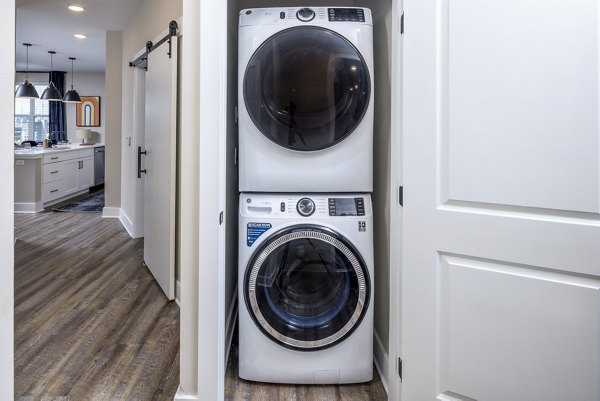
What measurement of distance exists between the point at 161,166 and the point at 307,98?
162 centimetres

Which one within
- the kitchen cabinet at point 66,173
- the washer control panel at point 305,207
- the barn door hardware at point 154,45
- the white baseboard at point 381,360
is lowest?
the white baseboard at point 381,360

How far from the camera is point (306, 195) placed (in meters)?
1.93

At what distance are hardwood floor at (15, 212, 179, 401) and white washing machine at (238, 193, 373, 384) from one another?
1.61 ft

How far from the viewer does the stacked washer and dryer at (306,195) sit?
1.85 m

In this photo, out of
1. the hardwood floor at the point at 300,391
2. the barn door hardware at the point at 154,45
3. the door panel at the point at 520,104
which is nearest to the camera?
the door panel at the point at 520,104

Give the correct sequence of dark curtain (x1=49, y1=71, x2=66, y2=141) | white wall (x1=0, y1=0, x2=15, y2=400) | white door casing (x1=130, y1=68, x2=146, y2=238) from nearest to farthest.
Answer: white wall (x1=0, y1=0, x2=15, y2=400)
white door casing (x1=130, y1=68, x2=146, y2=238)
dark curtain (x1=49, y1=71, x2=66, y2=141)

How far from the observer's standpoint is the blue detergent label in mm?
1868

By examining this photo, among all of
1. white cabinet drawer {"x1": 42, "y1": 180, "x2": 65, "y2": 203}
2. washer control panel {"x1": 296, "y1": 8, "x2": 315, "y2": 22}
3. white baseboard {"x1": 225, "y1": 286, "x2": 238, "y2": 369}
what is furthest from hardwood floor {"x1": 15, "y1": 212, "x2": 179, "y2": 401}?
white cabinet drawer {"x1": 42, "y1": 180, "x2": 65, "y2": 203}

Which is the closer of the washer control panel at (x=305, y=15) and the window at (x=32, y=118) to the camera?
the washer control panel at (x=305, y=15)

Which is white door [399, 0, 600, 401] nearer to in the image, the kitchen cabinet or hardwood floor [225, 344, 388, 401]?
hardwood floor [225, 344, 388, 401]

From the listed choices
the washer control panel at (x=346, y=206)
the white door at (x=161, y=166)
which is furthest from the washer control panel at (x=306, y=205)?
the white door at (x=161, y=166)

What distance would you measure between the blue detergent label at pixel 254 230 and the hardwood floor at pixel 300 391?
67 centimetres

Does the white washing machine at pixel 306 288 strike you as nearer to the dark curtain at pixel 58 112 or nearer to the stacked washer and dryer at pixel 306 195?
the stacked washer and dryer at pixel 306 195

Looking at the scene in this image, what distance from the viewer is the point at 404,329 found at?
163 cm
